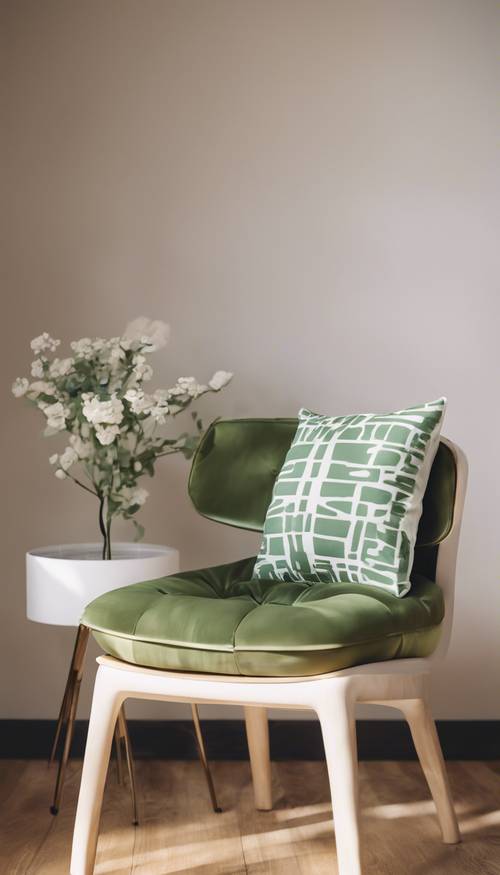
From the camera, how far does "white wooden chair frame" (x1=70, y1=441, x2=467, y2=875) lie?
1.39 m

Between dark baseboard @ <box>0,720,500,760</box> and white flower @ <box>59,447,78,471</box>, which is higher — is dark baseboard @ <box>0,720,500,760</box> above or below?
below

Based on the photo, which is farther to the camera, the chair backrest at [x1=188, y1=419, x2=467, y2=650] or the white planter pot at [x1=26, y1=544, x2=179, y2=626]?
the chair backrest at [x1=188, y1=419, x2=467, y2=650]

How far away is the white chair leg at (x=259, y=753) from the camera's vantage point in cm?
192

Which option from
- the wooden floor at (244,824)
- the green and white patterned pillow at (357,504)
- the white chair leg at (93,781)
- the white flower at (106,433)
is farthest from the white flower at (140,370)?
the wooden floor at (244,824)

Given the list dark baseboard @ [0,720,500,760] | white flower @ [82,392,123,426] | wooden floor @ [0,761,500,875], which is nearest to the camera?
wooden floor @ [0,761,500,875]

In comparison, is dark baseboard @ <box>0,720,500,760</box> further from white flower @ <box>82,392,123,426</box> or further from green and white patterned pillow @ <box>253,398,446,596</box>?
white flower @ <box>82,392,123,426</box>

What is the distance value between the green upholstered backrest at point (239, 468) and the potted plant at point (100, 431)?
61 mm

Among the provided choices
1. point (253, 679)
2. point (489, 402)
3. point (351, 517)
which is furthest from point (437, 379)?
point (253, 679)

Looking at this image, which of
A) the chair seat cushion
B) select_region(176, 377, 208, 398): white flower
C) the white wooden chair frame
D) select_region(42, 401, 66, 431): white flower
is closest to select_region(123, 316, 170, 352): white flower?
select_region(176, 377, 208, 398): white flower

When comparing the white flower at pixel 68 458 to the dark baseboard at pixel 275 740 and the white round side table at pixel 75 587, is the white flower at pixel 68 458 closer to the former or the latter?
the white round side table at pixel 75 587

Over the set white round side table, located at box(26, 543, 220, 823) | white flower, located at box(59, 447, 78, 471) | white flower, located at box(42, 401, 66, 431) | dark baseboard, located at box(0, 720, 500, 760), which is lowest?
dark baseboard, located at box(0, 720, 500, 760)

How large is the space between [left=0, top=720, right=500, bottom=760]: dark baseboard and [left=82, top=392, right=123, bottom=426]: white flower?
94 centimetres

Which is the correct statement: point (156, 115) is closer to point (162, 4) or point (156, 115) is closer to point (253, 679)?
point (162, 4)

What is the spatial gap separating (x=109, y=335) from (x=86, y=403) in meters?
0.56
